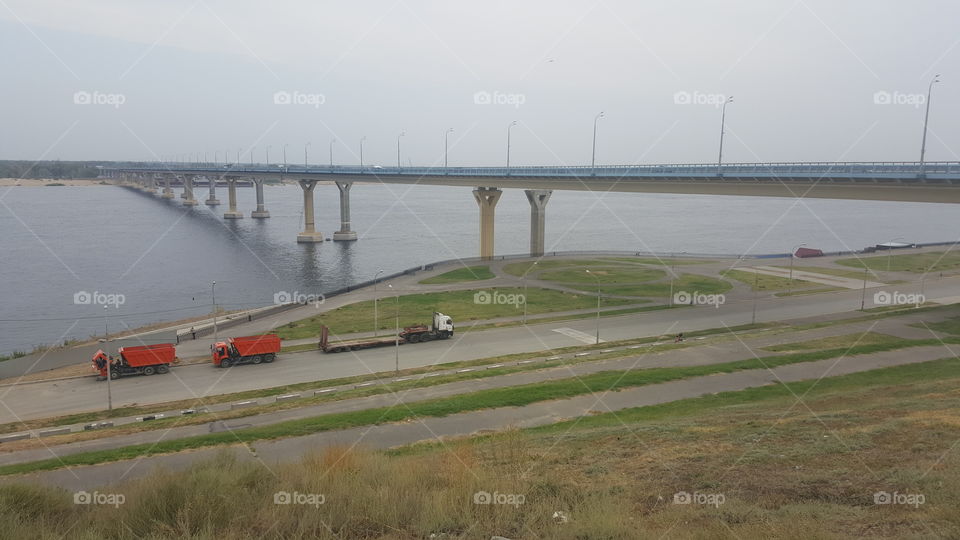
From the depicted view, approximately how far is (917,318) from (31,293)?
61375 millimetres

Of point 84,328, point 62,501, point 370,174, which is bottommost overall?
point 84,328

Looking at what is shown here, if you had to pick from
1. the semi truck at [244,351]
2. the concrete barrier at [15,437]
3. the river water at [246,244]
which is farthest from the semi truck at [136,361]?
the river water at [246,244]

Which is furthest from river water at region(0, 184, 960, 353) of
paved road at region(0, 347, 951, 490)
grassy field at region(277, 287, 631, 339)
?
paved road at region(0, 347, 951, 490)

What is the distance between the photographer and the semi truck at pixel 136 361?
24.6 metres

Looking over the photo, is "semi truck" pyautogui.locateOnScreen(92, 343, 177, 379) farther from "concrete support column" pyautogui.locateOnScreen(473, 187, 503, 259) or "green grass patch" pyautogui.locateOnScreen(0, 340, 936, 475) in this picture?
"concrete support column" pyautogui.locateOnScreen(473, 187, 503, 259)

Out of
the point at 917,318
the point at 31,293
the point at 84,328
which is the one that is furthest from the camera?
the point at 31,293

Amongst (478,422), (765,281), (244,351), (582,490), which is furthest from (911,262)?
(582,490)

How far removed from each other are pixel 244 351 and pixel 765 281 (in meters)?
40.9

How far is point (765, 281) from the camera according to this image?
164 feet

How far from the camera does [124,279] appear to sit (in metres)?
54.3

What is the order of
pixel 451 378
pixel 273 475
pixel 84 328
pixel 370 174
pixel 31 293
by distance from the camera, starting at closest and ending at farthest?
pixel 273 475 < pixel 451 378 < pixel 84 328 < pixel 31 293 < pixel 370 174

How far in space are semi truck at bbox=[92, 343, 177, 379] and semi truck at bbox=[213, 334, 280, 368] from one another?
187 cm

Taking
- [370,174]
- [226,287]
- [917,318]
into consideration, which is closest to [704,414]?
[917,318]

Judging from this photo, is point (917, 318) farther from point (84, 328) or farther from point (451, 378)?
point (84, 328)
